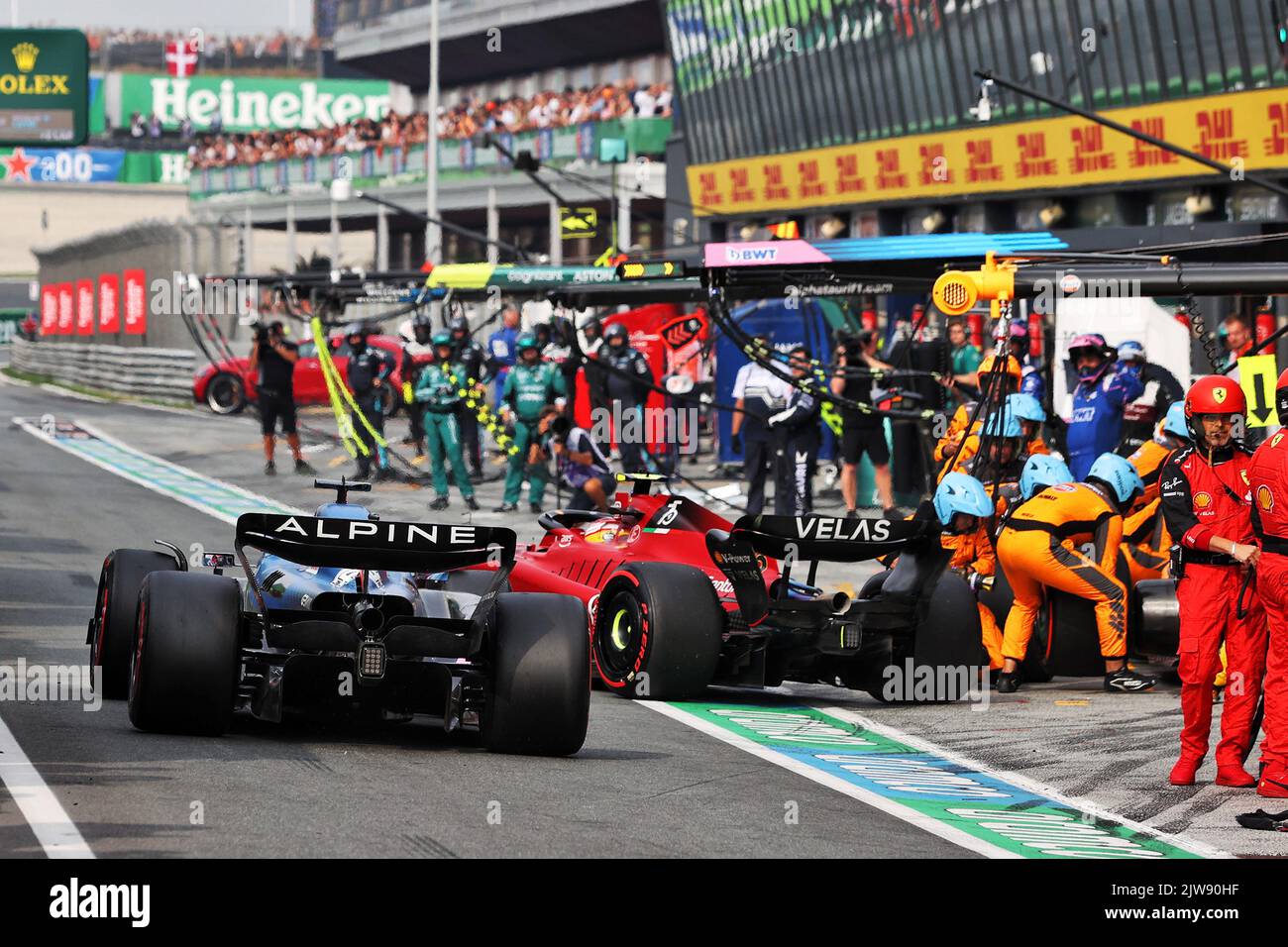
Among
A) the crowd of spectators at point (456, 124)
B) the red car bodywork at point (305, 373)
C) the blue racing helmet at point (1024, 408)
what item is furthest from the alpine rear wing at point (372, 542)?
the crowd of spectators at point (456, 124)

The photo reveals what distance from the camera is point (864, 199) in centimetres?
3306

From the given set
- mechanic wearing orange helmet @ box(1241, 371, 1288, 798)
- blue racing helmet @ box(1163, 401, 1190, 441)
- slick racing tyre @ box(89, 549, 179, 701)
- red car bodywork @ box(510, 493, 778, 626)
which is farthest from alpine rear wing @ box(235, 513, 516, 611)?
blue racing helmet @ box(1163, 401, 1190, 441)

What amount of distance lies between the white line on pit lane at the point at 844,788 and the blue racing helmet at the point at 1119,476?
9.89 ft

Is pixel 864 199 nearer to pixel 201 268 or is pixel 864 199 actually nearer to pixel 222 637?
pixel 201 268

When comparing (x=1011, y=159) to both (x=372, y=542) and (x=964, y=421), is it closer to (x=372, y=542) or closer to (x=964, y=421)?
(x=964, y=421)

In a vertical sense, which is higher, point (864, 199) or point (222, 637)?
point (864, 199)

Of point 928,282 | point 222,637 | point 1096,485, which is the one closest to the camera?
point 222,637

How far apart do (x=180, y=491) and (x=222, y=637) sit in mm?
16217

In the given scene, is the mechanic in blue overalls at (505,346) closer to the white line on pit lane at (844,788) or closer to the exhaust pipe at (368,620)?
the white line on pit lane at (844,788)

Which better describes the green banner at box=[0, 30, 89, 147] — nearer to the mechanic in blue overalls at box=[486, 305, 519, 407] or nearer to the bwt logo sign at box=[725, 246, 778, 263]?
the mechanic in blue overalls at box=[486, 305, 519, 407]

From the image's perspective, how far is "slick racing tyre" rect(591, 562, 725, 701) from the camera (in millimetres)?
11570

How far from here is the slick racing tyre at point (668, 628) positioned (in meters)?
11.6

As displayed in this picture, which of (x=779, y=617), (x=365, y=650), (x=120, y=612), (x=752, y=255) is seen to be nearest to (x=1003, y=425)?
(x=779, y=617)
